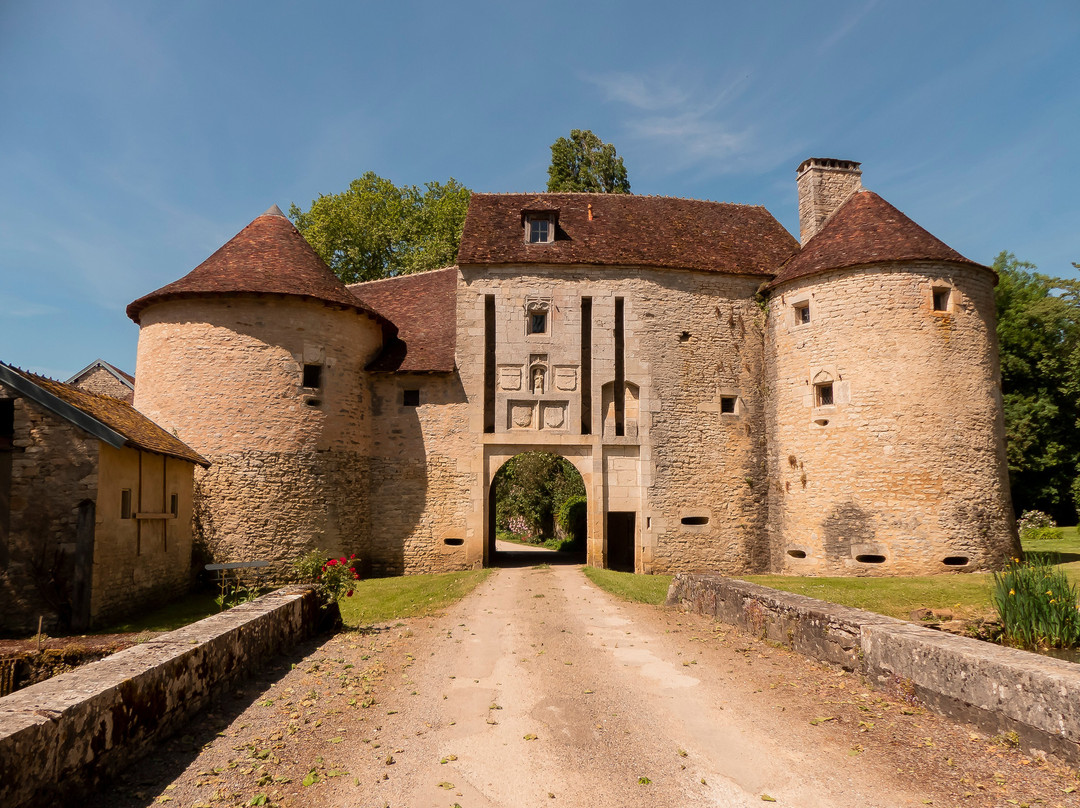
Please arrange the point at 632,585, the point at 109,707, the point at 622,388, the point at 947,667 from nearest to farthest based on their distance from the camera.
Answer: the point at 109,707 < the point at 947,667 < the point at 632,585 < the point at 622,388

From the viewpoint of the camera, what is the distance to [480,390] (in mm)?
18266

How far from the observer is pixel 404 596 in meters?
13.3

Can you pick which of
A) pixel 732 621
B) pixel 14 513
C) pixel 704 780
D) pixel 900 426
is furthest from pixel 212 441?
pixel 900 426

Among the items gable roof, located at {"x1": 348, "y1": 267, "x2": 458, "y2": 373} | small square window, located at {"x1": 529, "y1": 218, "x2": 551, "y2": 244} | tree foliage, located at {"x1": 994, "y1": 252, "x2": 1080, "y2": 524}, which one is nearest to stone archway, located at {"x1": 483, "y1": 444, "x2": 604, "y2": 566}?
gable roof, located at {"x1": 348, "y1": 267, "x2": 458, "y2": 373}

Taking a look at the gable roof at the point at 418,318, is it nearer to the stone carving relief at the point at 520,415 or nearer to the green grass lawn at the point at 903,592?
the stone carving relief at the point at 520,415

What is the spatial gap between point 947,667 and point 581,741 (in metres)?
2.79

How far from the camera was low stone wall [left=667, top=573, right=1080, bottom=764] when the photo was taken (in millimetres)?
4336

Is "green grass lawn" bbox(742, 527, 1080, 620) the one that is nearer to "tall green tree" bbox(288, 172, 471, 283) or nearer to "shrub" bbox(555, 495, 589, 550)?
"shrub" bbox(555, 495, 589, 550)

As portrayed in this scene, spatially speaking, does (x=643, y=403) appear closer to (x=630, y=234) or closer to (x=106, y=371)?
(x=630, y=234)

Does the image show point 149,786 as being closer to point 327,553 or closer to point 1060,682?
point 1060,682

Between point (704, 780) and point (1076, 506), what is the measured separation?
27.4 metres

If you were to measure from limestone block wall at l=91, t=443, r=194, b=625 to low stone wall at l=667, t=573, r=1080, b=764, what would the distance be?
10.0m

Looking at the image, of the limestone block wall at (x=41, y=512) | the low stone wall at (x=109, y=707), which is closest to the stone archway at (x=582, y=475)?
the limestone block wall at (x=41, y=512)

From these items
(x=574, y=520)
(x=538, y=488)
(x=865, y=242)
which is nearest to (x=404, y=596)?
(x=865, y=242)
